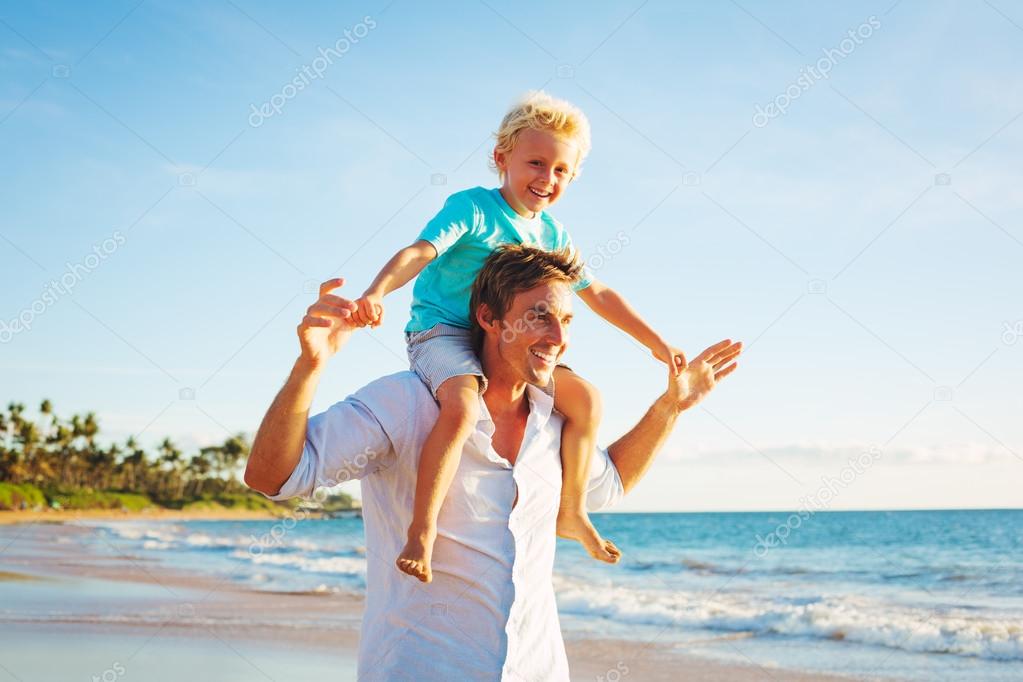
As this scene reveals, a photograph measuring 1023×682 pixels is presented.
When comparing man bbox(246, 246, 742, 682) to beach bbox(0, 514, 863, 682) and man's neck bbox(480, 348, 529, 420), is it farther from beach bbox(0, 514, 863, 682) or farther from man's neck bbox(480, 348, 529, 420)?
beach bbox(0, 514, 863, 682)

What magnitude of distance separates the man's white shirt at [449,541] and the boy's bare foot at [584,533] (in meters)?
0.28

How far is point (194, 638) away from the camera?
10039mm

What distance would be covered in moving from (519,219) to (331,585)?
14332mm

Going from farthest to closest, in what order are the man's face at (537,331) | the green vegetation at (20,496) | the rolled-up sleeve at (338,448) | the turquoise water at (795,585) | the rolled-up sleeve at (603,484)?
the green vegetation at (20,496) < the turquoise water at (795,585) < the rolled-up sleeve at (603,484) < the man's face at (537,331) < the rolled-up sleeve at (338,448)

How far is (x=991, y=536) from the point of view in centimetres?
2648

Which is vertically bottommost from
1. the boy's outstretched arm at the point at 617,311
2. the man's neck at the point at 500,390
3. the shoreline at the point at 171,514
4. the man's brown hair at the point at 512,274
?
the man's neck at the point at 500,390

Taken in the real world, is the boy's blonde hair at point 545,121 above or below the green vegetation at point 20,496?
below

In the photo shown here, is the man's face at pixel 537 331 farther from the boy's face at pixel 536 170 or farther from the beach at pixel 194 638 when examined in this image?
the beach at pixel 194 638

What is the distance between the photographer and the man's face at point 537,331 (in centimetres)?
272

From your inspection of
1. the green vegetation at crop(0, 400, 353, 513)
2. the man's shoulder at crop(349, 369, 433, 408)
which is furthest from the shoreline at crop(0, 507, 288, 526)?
the man's shoulder at crop(349, 369, 433, 408)

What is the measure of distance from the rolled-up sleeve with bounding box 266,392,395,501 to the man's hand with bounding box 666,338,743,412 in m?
0.95

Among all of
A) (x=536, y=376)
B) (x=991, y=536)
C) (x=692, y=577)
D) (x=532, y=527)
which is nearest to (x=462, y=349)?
(x=536, y=376)

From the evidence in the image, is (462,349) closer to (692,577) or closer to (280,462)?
(280,462)

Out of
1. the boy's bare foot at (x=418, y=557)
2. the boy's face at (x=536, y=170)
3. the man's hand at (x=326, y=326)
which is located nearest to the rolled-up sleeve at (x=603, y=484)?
the boy's bare foot at (x=418, y=557)
